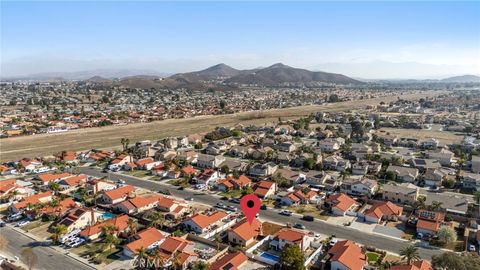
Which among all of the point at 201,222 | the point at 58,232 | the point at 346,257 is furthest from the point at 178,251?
the point at 346,257

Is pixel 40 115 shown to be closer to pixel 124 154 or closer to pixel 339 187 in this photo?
pixel 124 154

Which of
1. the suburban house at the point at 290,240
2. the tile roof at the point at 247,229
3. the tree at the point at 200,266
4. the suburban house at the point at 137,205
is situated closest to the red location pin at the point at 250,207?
the tile roof at the point at 247,229

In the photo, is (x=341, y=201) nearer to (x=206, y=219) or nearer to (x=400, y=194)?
(x=400, y=194)

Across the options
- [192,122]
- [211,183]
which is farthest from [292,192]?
[192,122]

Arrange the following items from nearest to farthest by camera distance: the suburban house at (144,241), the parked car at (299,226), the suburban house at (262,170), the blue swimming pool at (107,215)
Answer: the suburban house at (144,241) → the parked car at (299,226) → the blue swimming pool at (107,215) → the suburban house at (262,170)

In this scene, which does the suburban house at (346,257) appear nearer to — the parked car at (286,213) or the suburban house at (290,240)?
the suburban house at (290,240)

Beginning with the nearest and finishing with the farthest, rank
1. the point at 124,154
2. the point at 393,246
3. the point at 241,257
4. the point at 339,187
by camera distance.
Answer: the point at 241,257 → the point at 393,246 → the point at 339,187 → the point at 124,154
